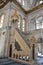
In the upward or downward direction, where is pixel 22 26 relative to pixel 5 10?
downward

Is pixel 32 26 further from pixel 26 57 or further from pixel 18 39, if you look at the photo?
pixel 26 57

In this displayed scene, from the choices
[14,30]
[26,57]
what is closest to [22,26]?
[14,30]

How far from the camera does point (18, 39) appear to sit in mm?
8922

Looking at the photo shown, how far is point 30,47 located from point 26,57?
2.82 feet

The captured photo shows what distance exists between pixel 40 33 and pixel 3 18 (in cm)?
501

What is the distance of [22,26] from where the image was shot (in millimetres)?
14297

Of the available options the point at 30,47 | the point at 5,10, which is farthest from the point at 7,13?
the point at 30,47

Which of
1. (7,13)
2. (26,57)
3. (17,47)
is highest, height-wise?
(7,13)

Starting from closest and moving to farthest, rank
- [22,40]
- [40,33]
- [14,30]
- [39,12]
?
1. [22,40]
2. [14,30]
3. [40,33]
4. [39,12]

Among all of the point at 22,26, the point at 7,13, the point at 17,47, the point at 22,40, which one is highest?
the point at 7,13

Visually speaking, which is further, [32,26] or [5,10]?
[32,26]

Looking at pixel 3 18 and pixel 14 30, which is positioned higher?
pixel 3 18

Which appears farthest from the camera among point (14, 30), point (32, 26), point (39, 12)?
point (32, 26)

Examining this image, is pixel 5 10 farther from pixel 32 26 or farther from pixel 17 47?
pixel 17 47
